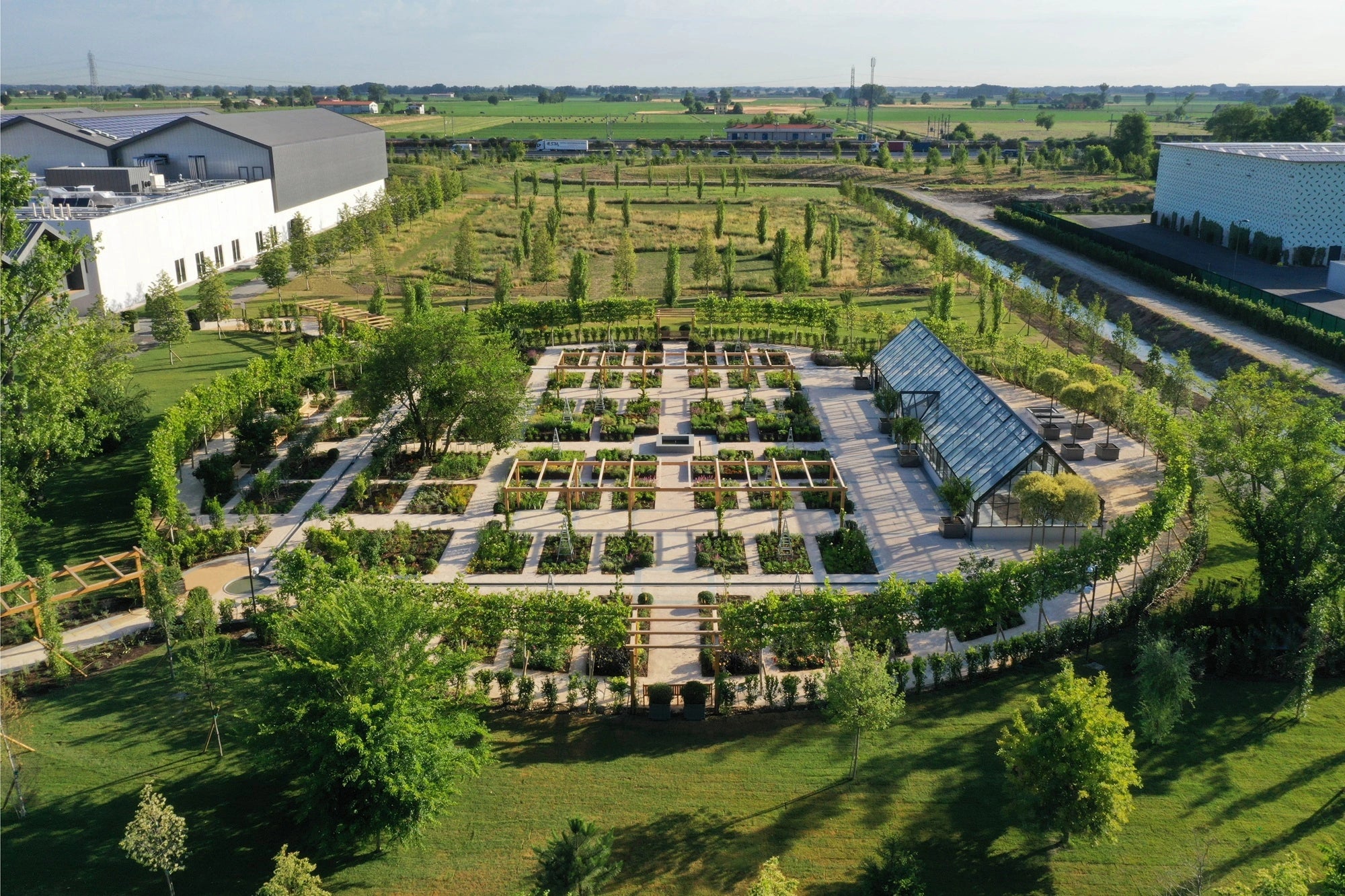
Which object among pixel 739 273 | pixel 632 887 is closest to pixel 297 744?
pixel 632 887

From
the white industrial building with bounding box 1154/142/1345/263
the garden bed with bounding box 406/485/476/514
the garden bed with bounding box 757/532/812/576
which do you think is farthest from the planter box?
the white industrial building with bounding box 1154/142/1345/263

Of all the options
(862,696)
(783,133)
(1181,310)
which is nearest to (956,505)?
(862,696)

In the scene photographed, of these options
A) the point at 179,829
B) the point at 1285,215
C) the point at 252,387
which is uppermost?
the point at 1285,215

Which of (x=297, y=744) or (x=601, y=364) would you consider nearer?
(x=297, y=744)

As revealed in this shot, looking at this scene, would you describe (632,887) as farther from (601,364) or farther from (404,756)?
(601,364)

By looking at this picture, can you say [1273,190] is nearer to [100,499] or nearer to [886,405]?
[886,405]

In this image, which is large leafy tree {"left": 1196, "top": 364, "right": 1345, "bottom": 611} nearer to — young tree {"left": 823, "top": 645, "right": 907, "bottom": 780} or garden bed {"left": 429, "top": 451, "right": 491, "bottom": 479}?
young tree {"left": 823, "top": 645, "right": 907, "bottom": 780}
